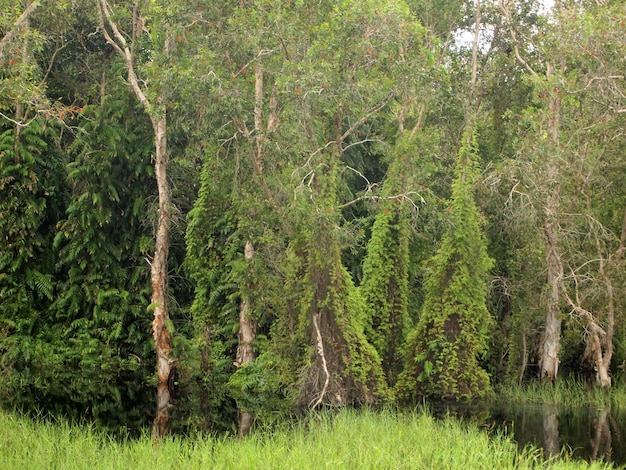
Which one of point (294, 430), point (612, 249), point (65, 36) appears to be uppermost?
point (65, 36)

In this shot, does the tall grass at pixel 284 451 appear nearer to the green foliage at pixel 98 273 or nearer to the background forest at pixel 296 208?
the background forest at pixel 296 208

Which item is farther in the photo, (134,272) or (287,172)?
(134,272)

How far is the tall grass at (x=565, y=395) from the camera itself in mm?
18047

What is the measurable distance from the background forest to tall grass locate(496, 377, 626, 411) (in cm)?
76

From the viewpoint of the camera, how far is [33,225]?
2245 centimetres

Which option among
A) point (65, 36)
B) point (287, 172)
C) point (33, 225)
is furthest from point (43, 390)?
point (65, 36)

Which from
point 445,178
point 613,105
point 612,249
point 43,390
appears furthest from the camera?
point 445,178

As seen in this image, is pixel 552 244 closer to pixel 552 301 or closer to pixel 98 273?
pixel 552 301

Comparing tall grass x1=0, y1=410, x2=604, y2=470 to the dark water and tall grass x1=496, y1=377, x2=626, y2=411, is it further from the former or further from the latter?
tall grass x1=496, y1=377, x2=626, y2=411

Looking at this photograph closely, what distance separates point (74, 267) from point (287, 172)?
9.27 m

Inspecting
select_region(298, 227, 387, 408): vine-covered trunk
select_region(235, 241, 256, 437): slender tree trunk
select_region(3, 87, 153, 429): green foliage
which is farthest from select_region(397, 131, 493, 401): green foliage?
select_region(3, 87, 153, 429): green foliage

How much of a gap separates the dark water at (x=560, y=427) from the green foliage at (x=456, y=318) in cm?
90

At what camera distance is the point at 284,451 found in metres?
10.8

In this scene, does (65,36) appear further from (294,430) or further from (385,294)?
(294,430)
